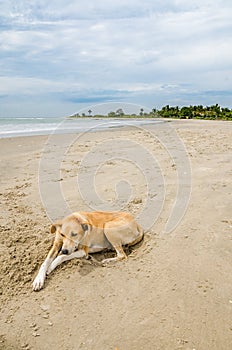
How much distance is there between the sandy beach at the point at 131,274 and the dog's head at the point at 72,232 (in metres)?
0.29

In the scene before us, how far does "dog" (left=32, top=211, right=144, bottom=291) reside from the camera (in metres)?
4.18

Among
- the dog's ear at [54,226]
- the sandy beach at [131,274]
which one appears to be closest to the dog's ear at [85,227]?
the dog's ear at [54,226]

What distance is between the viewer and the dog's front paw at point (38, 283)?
3.88 m

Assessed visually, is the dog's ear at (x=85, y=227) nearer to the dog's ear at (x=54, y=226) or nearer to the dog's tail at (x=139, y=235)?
the dog's ear at (x=54, y=226)

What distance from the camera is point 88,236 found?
4379 mm

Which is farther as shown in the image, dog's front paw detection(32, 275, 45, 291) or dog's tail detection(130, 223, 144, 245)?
dog's tail detection(130, 223, 144, 245)

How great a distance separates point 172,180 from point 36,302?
15.7 ft

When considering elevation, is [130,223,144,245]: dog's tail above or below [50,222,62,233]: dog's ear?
below

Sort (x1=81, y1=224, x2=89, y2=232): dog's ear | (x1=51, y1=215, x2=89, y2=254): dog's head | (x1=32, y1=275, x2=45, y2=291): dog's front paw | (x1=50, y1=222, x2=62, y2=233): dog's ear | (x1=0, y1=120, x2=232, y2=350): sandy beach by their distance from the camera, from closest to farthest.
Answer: (x1=0, y1=120, x2=232, y2=350): sandy beach, (x1=32, y1=275, x2=45, y2=291): dog's front paw, (x1=51, y1=215, x2=89, y2=254): dog's head, (x1=81, y1=224, x2=89, y2=232): dog's ear, (x1=50, y1=222, x2=62, y2=233): dog's ear

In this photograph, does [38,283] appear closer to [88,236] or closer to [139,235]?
[88,236]

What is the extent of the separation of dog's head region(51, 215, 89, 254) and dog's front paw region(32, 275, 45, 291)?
0.39 m

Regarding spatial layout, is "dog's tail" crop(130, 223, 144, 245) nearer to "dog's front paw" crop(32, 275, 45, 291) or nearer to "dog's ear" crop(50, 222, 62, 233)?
"dog's ear" crop(50, 222, 62, 233)

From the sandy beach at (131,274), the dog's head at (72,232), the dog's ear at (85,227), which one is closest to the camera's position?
the sandy beach at (131,274)

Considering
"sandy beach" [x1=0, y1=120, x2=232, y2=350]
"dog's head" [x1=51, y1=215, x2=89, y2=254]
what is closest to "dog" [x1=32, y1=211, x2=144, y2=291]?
"dog's head" [x1=51, y1=215, x2=89, y2=254]
